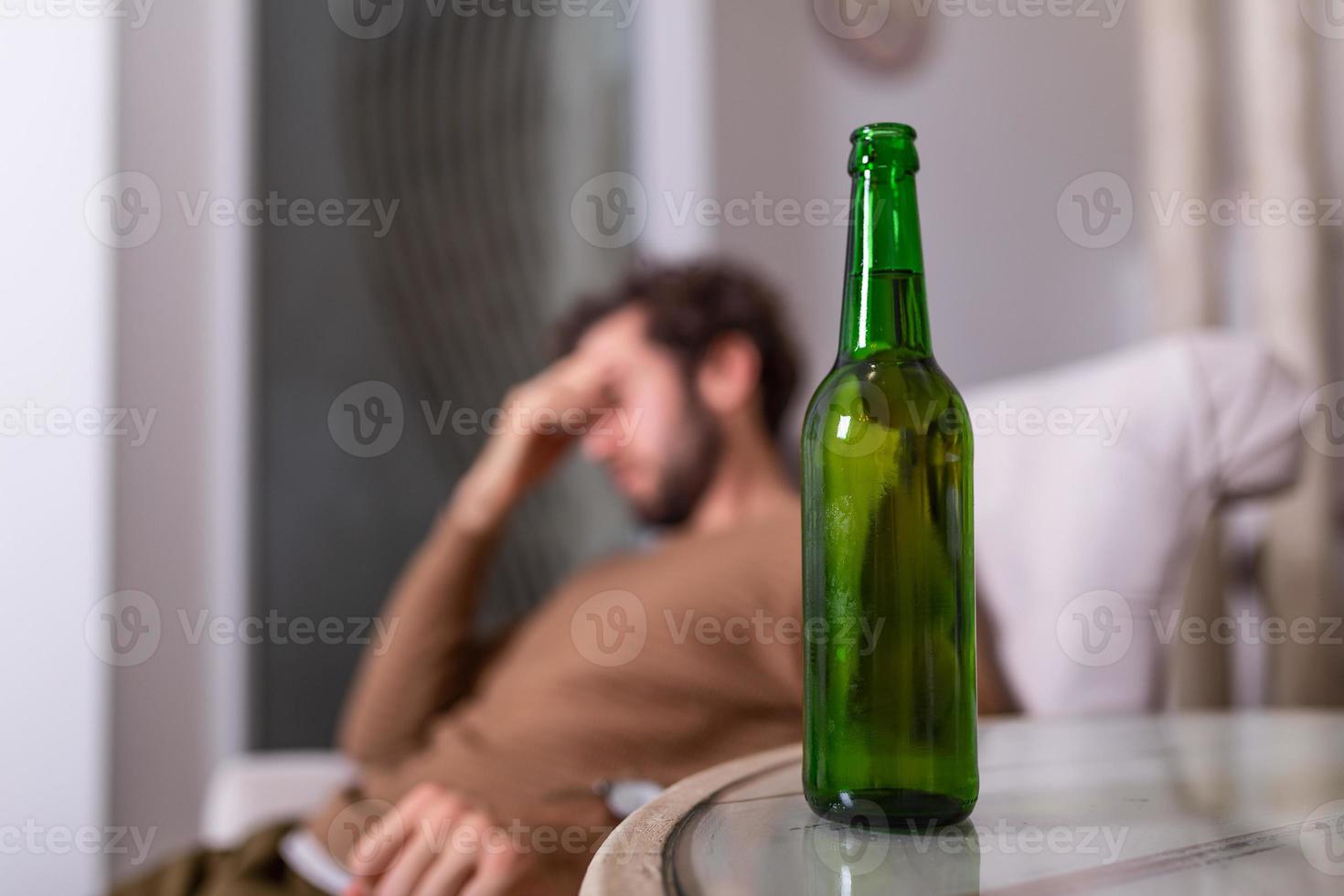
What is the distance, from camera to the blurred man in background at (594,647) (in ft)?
2.90

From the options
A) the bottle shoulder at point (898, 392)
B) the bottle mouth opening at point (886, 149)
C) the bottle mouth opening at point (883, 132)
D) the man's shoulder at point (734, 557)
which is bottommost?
the man's shoulder at point (734, 557)

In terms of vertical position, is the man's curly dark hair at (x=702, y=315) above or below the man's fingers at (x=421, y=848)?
above

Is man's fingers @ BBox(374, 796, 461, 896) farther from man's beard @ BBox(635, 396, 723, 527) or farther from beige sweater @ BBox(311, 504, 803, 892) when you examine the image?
man's beard @ BBox(635, 396, 723, 527)

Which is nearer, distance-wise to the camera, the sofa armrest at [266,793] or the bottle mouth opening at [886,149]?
the bottle mouth opening at [886,149]

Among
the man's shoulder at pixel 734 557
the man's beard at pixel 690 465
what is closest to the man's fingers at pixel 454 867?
the man's shoulder at pixel 734 557

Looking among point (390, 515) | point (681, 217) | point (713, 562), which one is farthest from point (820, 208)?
point (713, 562)

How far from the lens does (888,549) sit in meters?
0.47

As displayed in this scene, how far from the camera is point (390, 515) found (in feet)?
6.20

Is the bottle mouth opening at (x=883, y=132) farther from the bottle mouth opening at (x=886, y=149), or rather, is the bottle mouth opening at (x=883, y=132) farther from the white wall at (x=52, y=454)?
the white wall at (x=52, y=454)

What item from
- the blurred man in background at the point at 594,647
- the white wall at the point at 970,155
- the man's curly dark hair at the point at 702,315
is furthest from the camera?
the white wall at the point at 970,155

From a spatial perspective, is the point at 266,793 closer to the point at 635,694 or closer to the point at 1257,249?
the point at 635,694

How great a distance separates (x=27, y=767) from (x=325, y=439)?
2.16 ft

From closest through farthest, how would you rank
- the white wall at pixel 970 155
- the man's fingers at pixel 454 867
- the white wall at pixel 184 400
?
1. the man's fingers at pixel 454 867
2. the white wall at pixel 184 400
3. the white wall at pixel 970 155

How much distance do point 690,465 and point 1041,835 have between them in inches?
35.9
